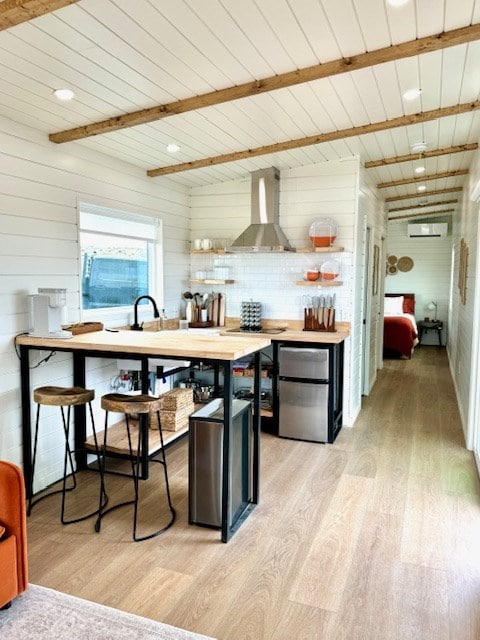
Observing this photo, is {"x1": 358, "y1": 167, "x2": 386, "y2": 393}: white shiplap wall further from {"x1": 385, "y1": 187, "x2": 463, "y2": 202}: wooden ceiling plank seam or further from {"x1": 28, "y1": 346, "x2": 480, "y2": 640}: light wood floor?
{"x1": 28, "y1": 346, "x2": 480, "y2": 640}: light wood floor

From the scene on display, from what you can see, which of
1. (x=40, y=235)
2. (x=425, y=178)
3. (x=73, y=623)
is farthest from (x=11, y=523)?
(x=425, y=178)

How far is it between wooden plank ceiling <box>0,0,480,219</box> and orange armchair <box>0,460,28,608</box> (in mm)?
1848

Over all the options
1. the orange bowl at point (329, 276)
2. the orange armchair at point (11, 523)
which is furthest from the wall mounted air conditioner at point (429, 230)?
the orange armchair at point (11, 523)

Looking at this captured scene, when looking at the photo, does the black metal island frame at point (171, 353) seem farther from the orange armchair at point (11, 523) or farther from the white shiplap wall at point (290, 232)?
the white shiplap wall at point (290, 232)

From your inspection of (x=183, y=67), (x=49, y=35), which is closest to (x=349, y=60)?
(x=183, y=67)

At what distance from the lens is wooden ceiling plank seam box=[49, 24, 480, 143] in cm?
247

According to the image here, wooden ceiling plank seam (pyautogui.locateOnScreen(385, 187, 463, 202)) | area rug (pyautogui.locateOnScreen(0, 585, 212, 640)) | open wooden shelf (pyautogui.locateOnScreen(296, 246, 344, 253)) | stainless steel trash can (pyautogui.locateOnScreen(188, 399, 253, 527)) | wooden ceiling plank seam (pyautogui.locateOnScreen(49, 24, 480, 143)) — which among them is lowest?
area rug (pyautogui.locateOnScreen(0, 585, 212, 640))

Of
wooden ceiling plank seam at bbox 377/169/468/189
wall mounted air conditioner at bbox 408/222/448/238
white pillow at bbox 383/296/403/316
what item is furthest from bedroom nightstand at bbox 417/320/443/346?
wooden ceiling plank seam at bbox 377/169/468/189

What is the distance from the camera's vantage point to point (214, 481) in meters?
2.79

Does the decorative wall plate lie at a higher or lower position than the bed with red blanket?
higher

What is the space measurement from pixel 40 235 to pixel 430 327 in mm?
8967

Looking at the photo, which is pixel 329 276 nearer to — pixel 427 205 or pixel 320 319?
pixel 320 319

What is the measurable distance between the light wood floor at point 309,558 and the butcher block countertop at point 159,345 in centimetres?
107

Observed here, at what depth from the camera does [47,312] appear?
3.04 meters
